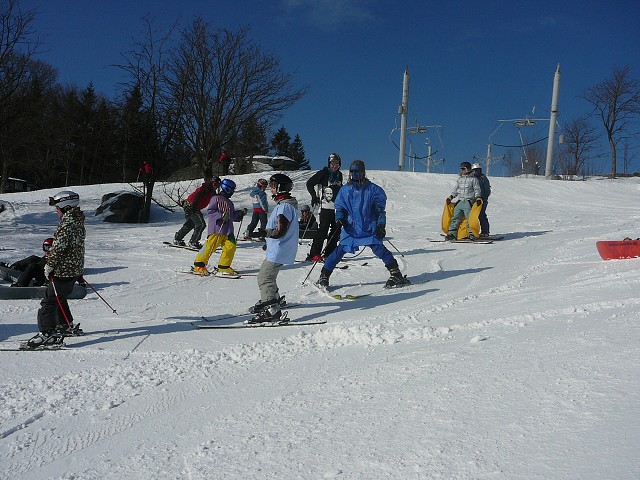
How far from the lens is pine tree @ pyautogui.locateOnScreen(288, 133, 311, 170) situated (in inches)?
2247

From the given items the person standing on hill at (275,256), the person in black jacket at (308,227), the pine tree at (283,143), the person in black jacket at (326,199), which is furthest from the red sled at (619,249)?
the pine tree at (283,143)

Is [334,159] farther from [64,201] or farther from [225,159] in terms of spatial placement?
[225,159]

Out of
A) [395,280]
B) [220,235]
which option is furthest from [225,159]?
[395,280]

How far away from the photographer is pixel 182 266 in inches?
367

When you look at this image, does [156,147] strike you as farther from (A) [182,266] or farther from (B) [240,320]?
(B) [240,320]

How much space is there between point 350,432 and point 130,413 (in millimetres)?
1509

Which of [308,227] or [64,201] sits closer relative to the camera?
[64,201]

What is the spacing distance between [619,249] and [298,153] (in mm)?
52340

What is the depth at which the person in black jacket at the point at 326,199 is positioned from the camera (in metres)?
8.95

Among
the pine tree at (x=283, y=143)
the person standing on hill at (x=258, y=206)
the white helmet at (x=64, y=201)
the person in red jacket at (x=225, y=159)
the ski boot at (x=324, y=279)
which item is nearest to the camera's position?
the white helmet at (x=64, y=201)

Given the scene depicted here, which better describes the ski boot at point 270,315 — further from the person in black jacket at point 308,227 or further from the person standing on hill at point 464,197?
the person standing on hill at point 464,197

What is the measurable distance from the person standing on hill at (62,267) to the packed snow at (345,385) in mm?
266

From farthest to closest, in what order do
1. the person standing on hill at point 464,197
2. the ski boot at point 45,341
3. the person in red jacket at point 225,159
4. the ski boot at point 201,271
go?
1. the person in red jacket at point 225,159
2. the person standing on hill at point 464,197
3. the ski boot at point 201,271
4. the ski boot at point 45,341

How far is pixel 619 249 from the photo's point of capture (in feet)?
25.8
